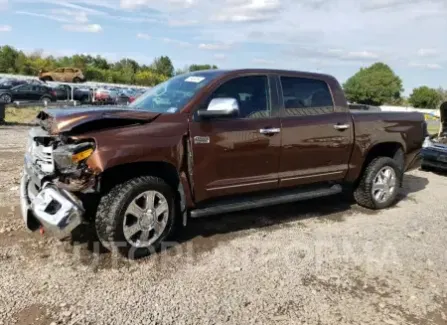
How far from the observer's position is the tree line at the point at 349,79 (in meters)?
59.2

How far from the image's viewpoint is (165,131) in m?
4.30

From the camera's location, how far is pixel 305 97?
5492 millimetres

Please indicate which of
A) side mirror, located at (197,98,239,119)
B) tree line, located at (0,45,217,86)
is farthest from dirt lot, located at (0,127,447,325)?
tree line, located at (0,45,217,86)

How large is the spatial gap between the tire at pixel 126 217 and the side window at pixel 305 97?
72.1 inches

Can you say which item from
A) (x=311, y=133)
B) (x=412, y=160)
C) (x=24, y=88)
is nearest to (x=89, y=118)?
(x=311, y=133)

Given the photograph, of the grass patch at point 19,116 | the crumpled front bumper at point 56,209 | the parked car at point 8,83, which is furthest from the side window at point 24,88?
the crumpled front bumper at point 56,209

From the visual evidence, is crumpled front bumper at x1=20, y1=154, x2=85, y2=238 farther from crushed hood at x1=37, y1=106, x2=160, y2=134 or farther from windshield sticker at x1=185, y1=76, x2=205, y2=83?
windshield sticker at x1=185, y1=76, x2=205, y2=83

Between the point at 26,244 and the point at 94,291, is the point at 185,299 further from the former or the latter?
the point at 26,244

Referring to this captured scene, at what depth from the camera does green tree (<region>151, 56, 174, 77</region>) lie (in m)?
90.9

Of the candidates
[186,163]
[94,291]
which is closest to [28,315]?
[94,291]

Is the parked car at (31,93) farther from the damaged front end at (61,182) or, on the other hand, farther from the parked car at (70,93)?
the damaged front end at (61,182)

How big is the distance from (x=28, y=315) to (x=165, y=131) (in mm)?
1920

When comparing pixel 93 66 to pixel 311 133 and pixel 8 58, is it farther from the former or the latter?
pixel 311 133

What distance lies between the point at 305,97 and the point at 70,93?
2890 centimetres
